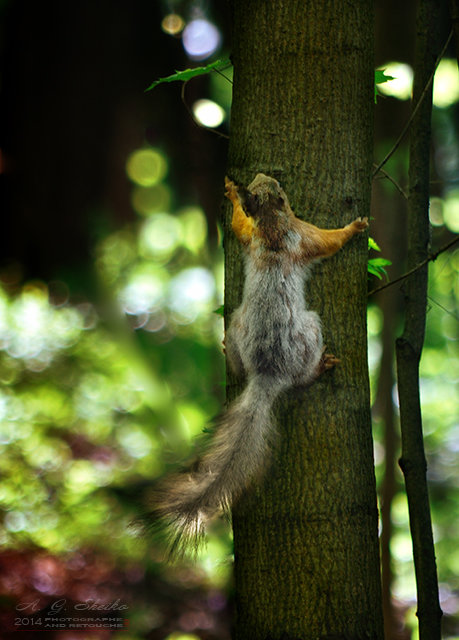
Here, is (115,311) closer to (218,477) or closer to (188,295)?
(188,295)

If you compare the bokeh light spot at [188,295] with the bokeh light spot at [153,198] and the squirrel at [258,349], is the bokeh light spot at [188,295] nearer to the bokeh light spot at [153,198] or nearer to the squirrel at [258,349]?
the bokeh light spot at [153,198]

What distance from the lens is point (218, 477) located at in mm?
1875

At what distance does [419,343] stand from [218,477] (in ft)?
3.40

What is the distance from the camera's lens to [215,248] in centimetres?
562

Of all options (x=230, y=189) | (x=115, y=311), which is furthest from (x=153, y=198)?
(x=230, y=189)

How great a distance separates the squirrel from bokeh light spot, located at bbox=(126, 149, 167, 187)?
19.5ft

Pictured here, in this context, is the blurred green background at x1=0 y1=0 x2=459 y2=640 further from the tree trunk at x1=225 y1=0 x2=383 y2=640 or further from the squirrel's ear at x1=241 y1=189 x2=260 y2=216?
the tree trunk at x1=225 y1=0 x2=383 y2=640

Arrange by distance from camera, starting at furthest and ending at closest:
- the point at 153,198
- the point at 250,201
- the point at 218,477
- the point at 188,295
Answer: the point at 153,198 < the point at 188,295 < the point at 250,201 < the point at 218,477

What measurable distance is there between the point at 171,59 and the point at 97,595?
5.19 meters

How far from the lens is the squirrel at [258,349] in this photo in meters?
1.83

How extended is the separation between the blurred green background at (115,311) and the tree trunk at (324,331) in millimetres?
1824

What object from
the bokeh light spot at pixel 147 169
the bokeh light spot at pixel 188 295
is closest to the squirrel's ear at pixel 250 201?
the bokeh light spot at pixel 188 295

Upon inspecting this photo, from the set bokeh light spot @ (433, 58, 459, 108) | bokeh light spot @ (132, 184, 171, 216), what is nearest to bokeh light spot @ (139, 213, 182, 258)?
bokeh light spot @ (132, 184, 171, 216)

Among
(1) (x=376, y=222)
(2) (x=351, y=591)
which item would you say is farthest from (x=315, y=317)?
(1) (x=376, y=222)
